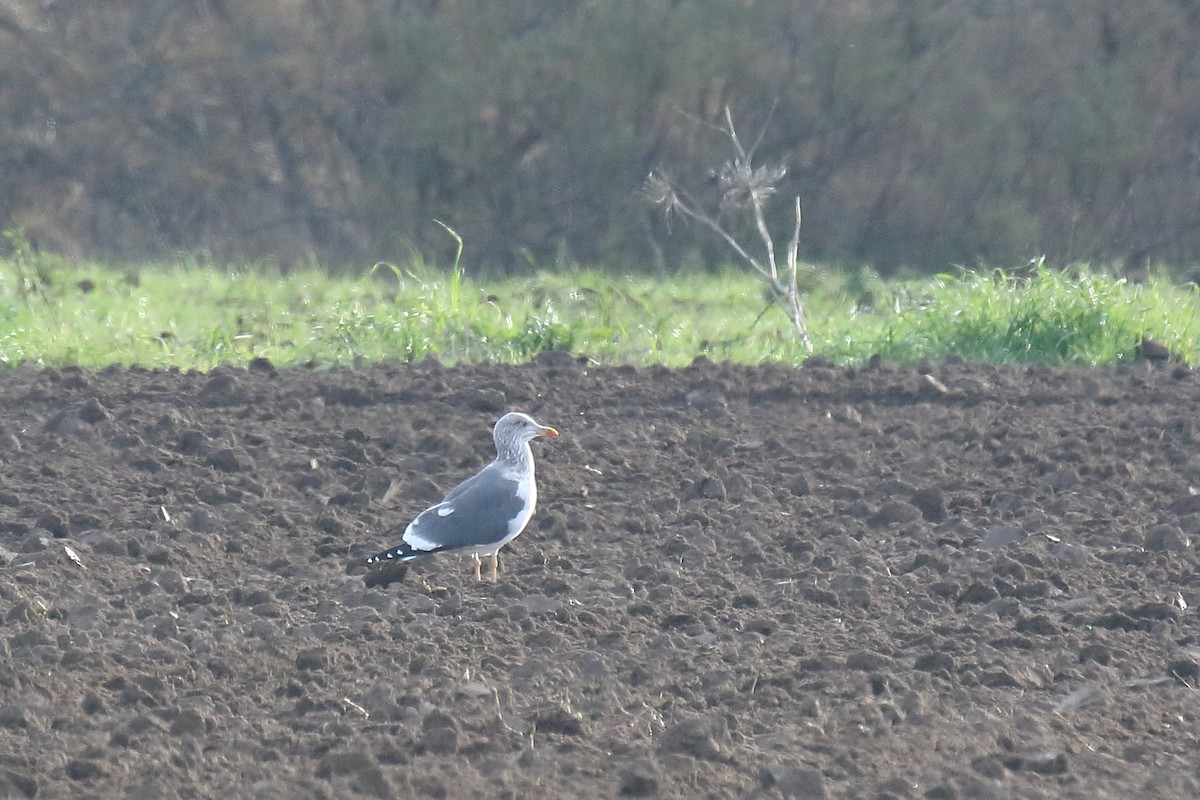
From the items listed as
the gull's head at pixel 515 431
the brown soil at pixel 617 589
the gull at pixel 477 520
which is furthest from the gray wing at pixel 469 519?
the gull's head at pixel 515 431

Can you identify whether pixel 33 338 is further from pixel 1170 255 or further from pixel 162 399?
pixel 1170 255

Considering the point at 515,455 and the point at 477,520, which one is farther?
the point at 515,455

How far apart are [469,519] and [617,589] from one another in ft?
1.90

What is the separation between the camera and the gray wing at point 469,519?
6.24m

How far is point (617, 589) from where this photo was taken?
6246mm

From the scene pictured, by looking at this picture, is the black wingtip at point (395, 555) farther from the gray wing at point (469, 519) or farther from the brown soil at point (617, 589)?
the brown soil at point (617, 589)

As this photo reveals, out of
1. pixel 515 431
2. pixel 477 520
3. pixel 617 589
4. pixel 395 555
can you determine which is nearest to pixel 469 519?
pixel 477 520

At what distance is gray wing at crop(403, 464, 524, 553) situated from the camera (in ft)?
20.5

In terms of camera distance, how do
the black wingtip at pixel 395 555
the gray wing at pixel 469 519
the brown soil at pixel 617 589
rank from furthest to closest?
the gray wing at pixel 469 519
the black wingtip at pixel 395 555
the brown soil at pixel 617 589

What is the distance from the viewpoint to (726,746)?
Answer: 4684mm

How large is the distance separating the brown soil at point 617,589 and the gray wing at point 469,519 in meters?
0.20

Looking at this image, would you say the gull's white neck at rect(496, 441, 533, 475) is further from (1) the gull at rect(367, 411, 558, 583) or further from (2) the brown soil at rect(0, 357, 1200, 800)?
(2) the brown soil at rect(0, 357, 1200, 800)

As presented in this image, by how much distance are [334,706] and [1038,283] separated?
7.68 m

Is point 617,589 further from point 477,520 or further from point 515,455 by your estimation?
point 515,455
